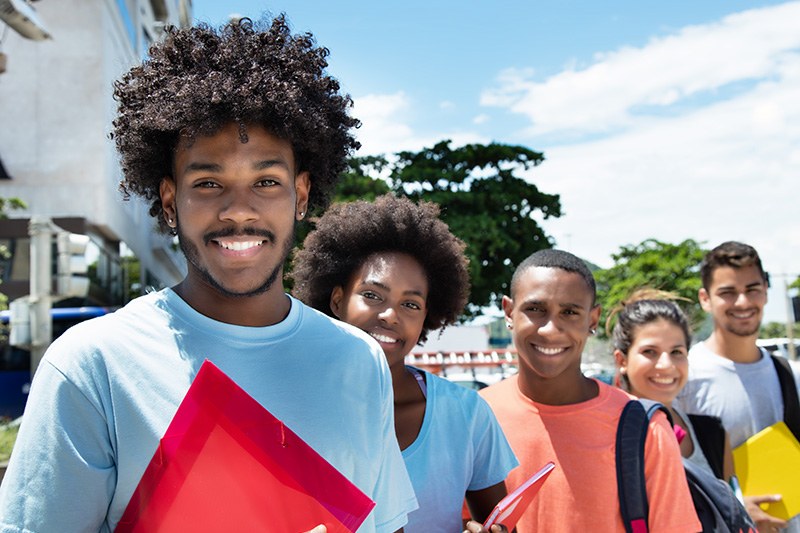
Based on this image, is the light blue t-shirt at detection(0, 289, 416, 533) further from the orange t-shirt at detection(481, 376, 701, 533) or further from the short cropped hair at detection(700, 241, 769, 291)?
the short cropped hair at detection(700, 241, 769, 291)

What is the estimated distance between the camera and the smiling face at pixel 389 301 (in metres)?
2.51

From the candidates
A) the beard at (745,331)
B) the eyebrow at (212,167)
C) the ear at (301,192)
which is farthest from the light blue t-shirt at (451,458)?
the beard at (745,331)

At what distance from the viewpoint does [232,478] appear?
148 centimetres

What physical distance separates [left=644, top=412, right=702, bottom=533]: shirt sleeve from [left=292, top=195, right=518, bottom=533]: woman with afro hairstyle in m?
0.51

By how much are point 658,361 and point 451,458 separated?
61.6 inches

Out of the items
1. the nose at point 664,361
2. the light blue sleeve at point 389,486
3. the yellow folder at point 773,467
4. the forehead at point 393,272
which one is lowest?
the yellow folder at point 773,467

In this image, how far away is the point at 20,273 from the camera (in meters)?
17.5

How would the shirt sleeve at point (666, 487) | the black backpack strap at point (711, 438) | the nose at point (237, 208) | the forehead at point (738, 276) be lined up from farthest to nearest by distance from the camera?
1. the forehead at point (738, 276)
2. the black backpack strap at point (711, 438)
3. the shirt sleeve at point (666, 487)
4. the nose at point (237, 208)

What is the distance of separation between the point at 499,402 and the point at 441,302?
0.63 metres

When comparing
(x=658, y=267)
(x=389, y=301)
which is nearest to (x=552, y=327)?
(x=389, y=301)

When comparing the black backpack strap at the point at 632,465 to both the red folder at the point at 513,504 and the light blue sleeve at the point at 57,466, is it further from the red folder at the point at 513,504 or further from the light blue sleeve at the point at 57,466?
the light blue sleeve at the point at 57,466

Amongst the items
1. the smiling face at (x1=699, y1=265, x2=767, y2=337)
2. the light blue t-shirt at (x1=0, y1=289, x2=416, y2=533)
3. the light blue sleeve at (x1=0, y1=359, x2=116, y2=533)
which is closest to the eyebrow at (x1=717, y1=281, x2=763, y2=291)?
the smiling face at (x1=699, y1=265, x2=767, y2=337)

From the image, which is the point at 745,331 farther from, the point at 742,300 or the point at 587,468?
the point at 587,468

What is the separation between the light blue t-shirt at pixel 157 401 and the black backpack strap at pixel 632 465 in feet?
3.07
